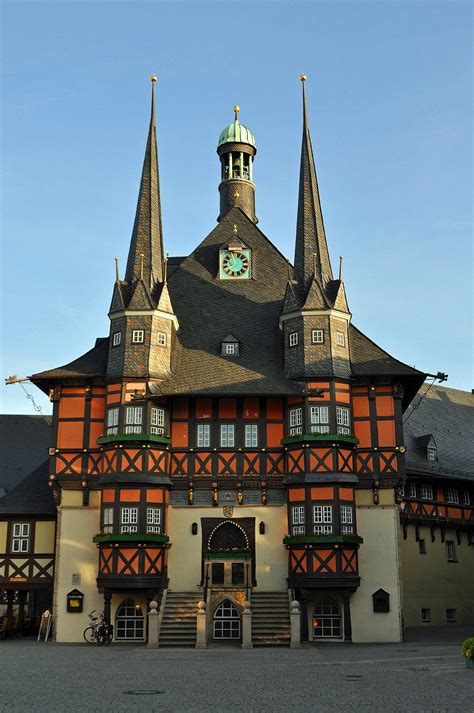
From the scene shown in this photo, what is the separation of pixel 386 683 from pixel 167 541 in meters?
18.2

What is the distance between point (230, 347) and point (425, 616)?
18.6 meters

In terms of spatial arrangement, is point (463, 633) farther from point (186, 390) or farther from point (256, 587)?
point (186, 390)

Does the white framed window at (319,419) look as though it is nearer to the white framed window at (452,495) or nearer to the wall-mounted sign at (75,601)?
the wall-mounted sign at (75,601)

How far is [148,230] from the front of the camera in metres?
43.6

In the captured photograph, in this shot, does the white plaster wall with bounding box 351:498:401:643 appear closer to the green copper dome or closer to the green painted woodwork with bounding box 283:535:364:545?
the green painted woodwork with bounding box 283:535:364:545

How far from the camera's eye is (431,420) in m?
57.5

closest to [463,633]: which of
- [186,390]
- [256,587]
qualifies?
[256,587]

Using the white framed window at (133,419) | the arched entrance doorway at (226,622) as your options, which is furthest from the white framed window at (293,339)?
the arched entrance doorway at (226,622)

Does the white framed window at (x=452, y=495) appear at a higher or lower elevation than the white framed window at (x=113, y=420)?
lower

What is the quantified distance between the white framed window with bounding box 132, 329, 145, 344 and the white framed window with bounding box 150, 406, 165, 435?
3129 mm

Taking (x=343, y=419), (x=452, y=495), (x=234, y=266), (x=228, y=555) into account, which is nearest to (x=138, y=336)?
(x=234, y=266)

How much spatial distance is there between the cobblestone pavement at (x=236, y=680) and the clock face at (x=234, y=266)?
1990cm

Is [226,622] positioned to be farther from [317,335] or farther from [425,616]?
[425,616]

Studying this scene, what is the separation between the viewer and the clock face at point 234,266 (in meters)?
46.0
